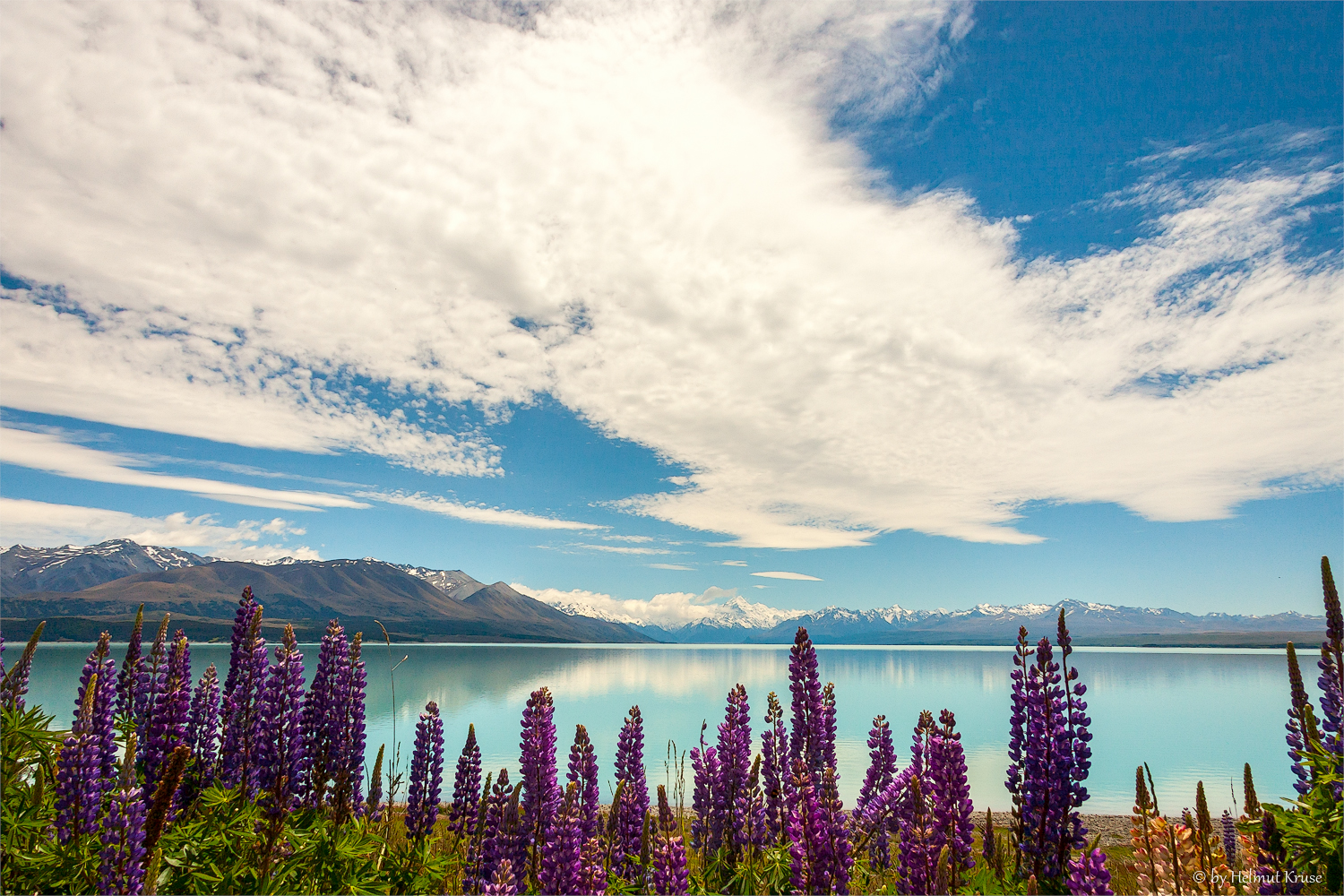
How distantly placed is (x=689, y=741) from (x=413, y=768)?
4563 centimetres

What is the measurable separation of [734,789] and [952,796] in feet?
7.59

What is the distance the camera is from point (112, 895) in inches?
200

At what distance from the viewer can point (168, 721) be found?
7.12 meters

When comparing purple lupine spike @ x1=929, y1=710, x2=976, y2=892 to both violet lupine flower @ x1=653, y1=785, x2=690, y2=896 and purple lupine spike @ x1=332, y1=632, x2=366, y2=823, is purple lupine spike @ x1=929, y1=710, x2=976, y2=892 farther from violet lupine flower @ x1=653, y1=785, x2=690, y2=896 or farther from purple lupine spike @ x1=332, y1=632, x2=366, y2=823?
purple lupine spike @ x1=332, y1=632, x2=366, y2=823

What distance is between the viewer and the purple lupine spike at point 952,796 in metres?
5.66

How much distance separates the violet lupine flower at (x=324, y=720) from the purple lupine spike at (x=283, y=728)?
13cm

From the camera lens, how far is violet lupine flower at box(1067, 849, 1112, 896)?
4.44m

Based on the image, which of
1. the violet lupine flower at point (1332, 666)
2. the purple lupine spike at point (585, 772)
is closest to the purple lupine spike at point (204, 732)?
the purple lupine spike at point (585, 772)

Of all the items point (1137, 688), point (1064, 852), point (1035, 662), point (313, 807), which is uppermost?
point (1035, 662)

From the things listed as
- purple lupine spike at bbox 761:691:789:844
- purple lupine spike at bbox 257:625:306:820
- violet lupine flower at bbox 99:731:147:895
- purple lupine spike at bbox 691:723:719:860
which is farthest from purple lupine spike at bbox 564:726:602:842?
violet lupine flower at bbox 99:731:147:895

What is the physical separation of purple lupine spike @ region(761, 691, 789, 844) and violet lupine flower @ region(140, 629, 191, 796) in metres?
6.56

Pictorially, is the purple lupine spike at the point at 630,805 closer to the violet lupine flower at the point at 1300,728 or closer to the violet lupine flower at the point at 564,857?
the violet lupine flower at the point at 564,857

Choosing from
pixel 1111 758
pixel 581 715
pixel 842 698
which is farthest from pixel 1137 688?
pixel 581 715

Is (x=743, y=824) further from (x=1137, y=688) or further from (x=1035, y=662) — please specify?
(x=1137, y=688)
